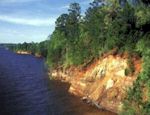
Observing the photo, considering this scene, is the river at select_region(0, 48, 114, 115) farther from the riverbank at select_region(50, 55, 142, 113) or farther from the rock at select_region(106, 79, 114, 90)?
the rock at select_region(106, 79, 114, 90)

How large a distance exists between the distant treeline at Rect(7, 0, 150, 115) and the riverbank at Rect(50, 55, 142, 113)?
2.36m

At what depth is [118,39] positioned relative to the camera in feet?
219

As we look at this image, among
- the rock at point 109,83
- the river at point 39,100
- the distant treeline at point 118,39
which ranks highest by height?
the distant treeline at point 118,39

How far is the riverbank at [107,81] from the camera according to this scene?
195 feet

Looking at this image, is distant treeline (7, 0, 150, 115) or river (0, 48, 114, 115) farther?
river (0, 48, 114, 115)

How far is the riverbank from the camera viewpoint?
5947cm

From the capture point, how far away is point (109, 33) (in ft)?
A: 230

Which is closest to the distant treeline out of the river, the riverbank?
the riverbank

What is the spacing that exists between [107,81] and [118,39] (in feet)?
27.5

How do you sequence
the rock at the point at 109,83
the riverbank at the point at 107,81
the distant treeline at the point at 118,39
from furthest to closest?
the rock at the point at 109,83
the riverbank at the point at 107,81
the distant treeline at the point at 118,39

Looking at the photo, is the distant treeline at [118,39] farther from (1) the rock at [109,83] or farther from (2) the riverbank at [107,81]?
(1) the rock at [109,83]

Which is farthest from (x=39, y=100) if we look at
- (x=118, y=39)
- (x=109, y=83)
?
(x=118, y=39)

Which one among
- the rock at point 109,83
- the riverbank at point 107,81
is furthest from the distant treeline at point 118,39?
the rock at point 109,83

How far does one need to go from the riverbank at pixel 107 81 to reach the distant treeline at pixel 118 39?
236 cm
